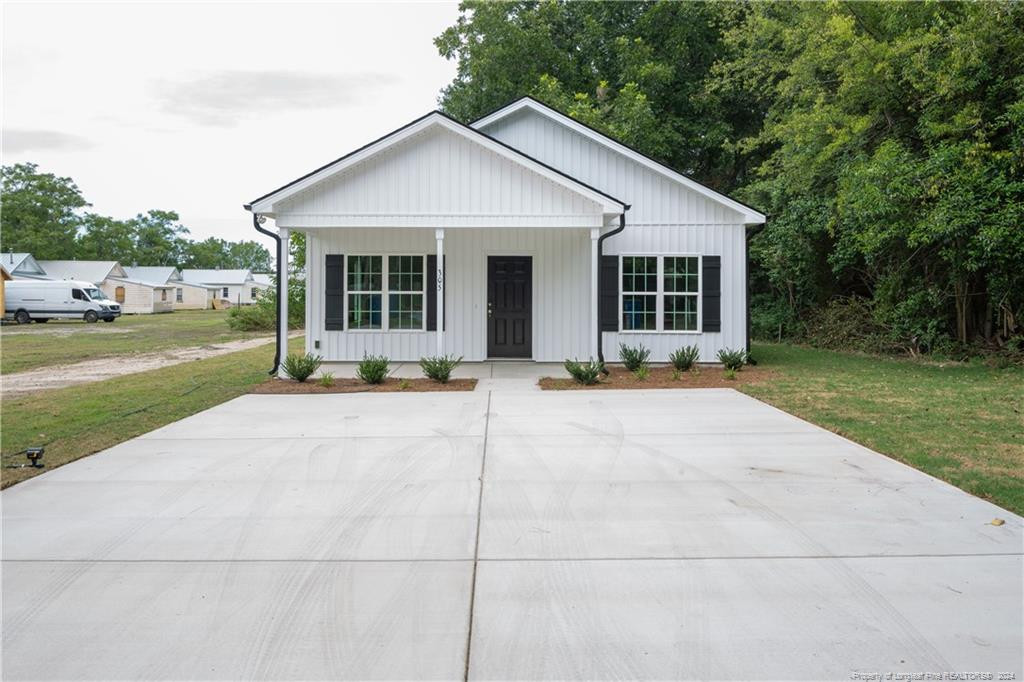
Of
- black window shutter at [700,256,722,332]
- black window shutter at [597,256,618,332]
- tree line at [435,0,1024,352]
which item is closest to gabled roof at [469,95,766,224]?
black window shutter at [700,256,722,332]

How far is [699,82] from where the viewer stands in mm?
26797

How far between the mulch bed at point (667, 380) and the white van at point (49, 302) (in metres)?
32.3

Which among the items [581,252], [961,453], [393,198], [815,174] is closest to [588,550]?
[961,453]

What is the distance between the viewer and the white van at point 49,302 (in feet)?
113

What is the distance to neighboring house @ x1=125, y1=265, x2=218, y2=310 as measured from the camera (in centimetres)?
6106

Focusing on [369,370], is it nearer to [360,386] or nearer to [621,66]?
[360,386]

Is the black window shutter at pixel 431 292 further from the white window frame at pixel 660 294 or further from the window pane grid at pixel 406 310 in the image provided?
the white window frame at pixel 660 294

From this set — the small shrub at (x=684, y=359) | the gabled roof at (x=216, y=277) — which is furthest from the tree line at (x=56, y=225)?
the small shrub at (x=684, y=359)

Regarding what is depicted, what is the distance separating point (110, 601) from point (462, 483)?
2.76 metres

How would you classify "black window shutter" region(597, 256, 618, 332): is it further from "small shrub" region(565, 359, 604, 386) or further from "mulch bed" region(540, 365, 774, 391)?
"small shrub" region(565, 359, 604, 386)

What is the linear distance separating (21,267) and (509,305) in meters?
45.4

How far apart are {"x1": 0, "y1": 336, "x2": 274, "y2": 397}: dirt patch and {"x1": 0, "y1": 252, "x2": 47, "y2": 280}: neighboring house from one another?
1322 inches

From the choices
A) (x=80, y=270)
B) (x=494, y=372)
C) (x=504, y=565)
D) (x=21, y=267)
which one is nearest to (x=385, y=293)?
(x=494, y=372)

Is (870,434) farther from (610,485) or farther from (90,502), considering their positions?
(90,502)
